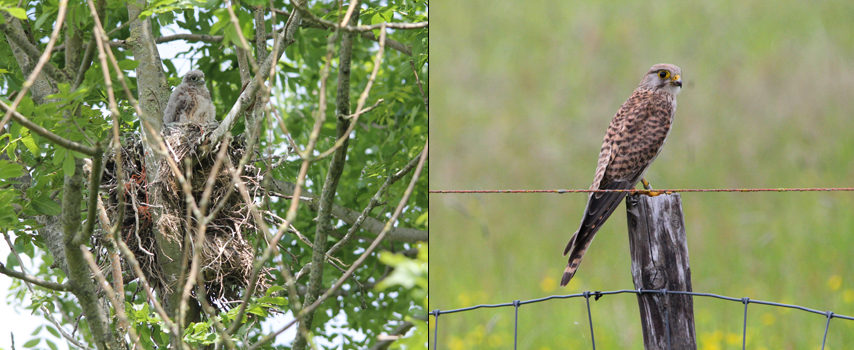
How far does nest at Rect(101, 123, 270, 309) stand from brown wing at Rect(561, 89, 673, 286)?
1786 mm

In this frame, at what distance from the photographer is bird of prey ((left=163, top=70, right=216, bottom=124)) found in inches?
163

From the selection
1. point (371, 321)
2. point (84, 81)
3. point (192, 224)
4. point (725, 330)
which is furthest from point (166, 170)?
point (725, 330)

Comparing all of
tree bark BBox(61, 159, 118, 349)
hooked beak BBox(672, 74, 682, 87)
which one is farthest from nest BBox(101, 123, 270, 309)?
hooked beak BBox(672, 74, 682, 87)

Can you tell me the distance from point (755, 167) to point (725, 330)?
1.21 meters

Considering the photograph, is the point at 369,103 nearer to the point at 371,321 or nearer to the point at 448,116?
the point at 448,116

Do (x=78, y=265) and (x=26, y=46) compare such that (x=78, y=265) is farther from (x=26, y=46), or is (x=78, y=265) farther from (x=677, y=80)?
(x=677, y=80)

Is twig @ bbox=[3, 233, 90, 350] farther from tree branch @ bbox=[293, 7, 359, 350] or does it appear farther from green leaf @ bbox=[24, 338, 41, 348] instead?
green leaf @ bbox=[24, 338, 41, 348]

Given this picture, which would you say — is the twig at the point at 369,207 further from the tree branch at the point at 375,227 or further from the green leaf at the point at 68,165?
the tree branch at the point at 375,227

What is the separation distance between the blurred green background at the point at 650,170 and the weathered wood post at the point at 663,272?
5.29 ft

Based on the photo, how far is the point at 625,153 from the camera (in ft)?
10.0

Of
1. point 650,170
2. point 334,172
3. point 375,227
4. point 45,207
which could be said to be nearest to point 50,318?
point 45,207

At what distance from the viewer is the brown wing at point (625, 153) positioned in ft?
7.97

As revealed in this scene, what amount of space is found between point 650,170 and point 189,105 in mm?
2967

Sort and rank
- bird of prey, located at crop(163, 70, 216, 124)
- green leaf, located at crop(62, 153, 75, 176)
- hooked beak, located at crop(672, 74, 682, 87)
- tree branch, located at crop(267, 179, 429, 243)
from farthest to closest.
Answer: tree branch, located at crop(267, 179, 429, 243) → bird of prey, located at crop(163, 70, 216, 124) → hooked beak, located at crop(672, 74, 682, 87) → green leaf, located at crop(62, 153, 75, 176)
